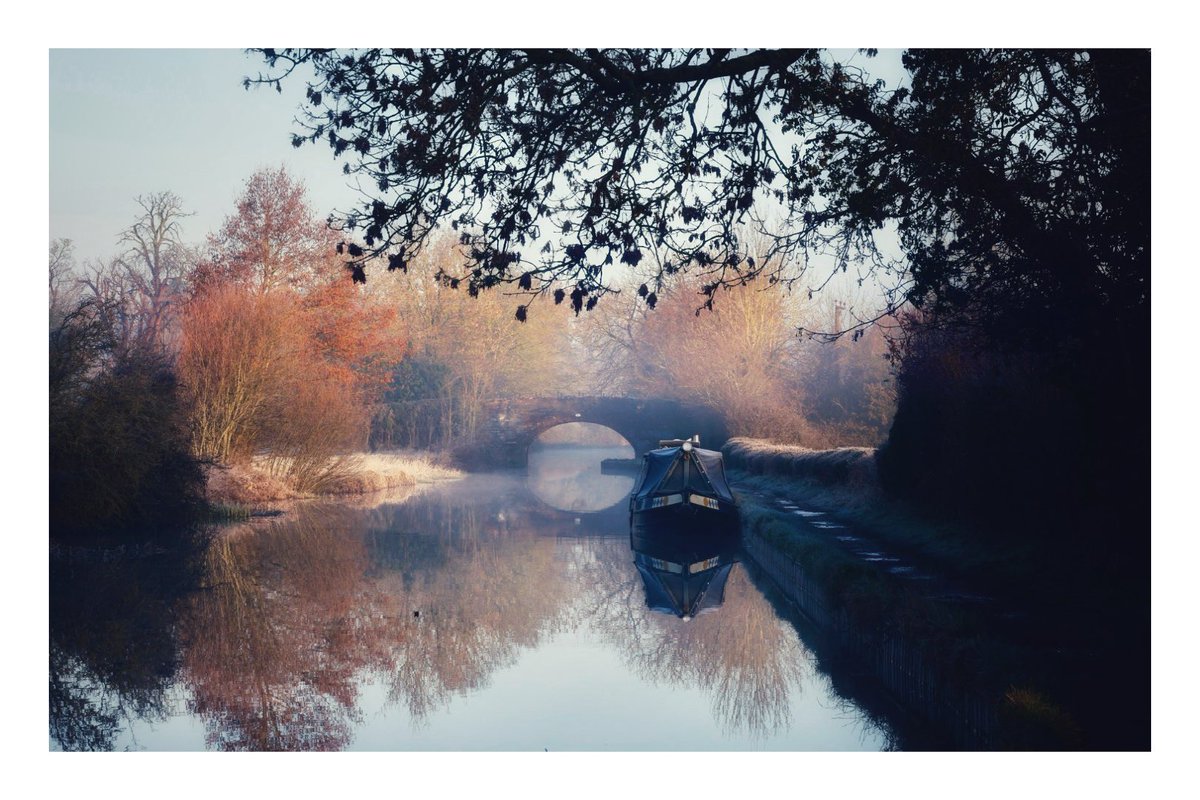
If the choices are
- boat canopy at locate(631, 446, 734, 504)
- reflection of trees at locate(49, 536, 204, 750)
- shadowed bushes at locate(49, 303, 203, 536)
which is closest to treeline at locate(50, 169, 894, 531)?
shadowed bushes at locate(49, 303, 203, 536)

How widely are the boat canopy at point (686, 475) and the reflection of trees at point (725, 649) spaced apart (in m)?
3.94

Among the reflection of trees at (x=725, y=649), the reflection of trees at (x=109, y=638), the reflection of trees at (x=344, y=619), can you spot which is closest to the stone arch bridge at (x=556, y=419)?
the reflection of trees at (x=344, y=619)

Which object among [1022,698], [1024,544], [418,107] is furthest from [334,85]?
[1024,544]

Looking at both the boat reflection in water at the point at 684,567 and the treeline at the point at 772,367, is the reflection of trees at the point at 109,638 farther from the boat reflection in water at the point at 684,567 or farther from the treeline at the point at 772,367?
the treeline at the point at 772,367

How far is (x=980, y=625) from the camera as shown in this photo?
7.50 metres

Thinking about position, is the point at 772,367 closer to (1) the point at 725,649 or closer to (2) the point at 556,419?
(2) the point at 556,419

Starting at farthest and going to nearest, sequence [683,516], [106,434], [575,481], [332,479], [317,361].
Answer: [575,481] < [317,361] < [332,479] < [683,516] < [106,434]

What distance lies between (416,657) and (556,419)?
27.3 m

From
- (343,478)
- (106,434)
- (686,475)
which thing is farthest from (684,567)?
(343,478)

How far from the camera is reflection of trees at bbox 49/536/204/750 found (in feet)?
24.3

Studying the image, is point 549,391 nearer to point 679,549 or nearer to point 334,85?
point 679,549

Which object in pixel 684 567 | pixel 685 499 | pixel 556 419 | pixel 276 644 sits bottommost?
pixel 684 567

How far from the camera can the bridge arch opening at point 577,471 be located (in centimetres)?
2877

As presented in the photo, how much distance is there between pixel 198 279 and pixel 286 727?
22.2m
